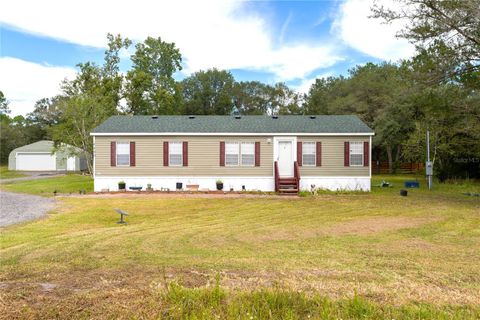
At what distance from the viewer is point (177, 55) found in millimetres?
36094

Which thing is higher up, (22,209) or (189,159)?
(189,159)

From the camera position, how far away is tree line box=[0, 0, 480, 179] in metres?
12.8

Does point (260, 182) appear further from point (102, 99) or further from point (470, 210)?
point (102, 99)

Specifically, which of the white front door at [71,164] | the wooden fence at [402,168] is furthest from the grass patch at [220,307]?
the white front door at [71,164]

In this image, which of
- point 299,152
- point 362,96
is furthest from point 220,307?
point 362,96

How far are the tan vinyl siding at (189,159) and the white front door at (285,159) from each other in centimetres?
52

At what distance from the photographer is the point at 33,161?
112 feet

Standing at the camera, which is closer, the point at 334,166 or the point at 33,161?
the point at 334,166

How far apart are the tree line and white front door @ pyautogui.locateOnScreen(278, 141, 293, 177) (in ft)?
19.6

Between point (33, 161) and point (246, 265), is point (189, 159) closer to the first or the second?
point (246, 265)

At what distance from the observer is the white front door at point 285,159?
57.4 ft

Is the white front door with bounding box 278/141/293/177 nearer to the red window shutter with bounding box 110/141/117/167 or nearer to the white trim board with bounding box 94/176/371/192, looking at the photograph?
the white trim board with bounding box 94/176/371/192

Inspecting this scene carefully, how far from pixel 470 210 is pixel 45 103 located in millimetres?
56885

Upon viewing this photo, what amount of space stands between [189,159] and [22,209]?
799cm
